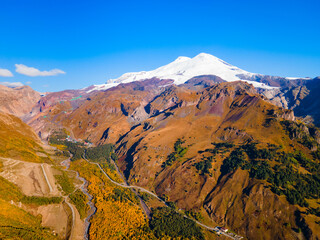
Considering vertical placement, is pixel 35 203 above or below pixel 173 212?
above

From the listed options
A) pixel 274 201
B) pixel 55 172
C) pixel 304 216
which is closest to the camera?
pixel 304 216

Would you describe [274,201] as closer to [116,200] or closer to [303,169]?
[303,169]

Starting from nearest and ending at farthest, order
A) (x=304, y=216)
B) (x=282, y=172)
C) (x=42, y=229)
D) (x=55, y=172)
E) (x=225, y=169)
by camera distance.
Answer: (x=42, y=229), (x=304, y=216), (x=282, y=172), (x=55, y=172), (x=225, y=169)

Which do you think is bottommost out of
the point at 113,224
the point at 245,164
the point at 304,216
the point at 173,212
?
the point at 173,212

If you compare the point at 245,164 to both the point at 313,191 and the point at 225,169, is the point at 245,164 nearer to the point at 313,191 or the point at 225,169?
the point at 225,169

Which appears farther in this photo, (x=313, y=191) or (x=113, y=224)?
(x=313, y=191)

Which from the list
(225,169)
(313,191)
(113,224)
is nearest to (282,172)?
(313,191)

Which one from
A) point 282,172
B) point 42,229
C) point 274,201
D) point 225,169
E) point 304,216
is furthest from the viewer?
point 225,169

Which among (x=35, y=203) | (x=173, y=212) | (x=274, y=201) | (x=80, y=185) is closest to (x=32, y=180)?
(x=35, y=203)

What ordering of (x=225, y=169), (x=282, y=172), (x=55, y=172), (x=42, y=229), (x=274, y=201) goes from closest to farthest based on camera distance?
(x=42, y=229) → (x=274, y=201) → (x=282, y=172) → (x=55, y=172) → (x=225, y=169)
